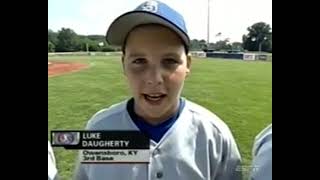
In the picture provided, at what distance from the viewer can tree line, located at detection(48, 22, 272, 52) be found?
2018 mm

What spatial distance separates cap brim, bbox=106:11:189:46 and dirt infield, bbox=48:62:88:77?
5.7 inches

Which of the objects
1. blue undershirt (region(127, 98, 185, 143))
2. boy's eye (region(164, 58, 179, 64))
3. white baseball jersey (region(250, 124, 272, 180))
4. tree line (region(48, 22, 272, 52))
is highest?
tree line (region(48, 22, 272, 52))

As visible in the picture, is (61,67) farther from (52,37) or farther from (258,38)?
(258,38)

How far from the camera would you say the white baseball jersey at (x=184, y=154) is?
2.00 metres

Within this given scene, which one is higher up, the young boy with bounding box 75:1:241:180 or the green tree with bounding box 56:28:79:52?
the green tree with bounding box 56:28:79:52

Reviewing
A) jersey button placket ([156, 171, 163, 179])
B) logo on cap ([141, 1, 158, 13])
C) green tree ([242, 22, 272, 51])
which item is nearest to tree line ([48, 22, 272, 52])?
green tree ([242, 22, 272, 51])

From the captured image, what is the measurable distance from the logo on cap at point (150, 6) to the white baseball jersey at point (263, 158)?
1.47ft

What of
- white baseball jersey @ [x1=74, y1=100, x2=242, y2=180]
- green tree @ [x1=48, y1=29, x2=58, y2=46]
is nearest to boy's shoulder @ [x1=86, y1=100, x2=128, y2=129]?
white baseball jersey @ [x1=74, y1=100, x2=242, y2=180]

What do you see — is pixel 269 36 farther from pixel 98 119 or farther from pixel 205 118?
pixel 98 119

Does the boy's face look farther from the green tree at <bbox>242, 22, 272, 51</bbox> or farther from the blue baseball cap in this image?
the green tree at <bbox>242, 22, 272, 51</bbox>

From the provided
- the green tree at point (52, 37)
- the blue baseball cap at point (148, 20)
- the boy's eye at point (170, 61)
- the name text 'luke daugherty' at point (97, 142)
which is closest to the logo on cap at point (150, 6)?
the blue baseball cap at point (148, 20)
